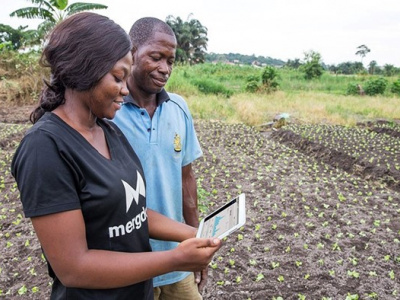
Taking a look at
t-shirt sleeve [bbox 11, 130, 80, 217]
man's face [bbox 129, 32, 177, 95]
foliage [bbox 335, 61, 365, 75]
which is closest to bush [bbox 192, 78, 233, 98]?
man's face [bbox 129, 32, 177, 95]

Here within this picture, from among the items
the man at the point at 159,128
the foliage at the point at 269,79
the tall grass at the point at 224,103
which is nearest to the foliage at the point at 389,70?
the foliage at the point at 269,79

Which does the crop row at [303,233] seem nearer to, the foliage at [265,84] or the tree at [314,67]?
the foliage at [265,84]

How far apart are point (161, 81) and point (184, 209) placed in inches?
27.1

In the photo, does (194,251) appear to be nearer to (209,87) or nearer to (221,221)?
(221,221)

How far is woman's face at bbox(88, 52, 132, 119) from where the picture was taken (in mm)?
1102

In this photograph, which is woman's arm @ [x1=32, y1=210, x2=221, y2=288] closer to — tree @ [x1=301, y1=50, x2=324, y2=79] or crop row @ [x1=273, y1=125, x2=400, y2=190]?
crop row @ [x1=273, y1=125, x2=400, y2=190]

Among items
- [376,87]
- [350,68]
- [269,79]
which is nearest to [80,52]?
[269,79]

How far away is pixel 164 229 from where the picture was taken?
58.7 inches

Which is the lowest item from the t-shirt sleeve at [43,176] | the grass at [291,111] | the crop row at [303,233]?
the crop row at [303,233]

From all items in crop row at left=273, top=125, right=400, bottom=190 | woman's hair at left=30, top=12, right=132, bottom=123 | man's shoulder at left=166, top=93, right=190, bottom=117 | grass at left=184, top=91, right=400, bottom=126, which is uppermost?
woman's hair at left=30, top=12, right=132, bottom=123

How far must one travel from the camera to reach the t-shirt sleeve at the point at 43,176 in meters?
0.94

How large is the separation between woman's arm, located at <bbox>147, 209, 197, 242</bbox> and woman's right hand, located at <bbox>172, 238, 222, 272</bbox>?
0.33 metres

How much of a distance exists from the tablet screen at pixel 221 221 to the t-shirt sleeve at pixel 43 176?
513 mm

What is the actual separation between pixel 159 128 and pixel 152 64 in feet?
1.00
